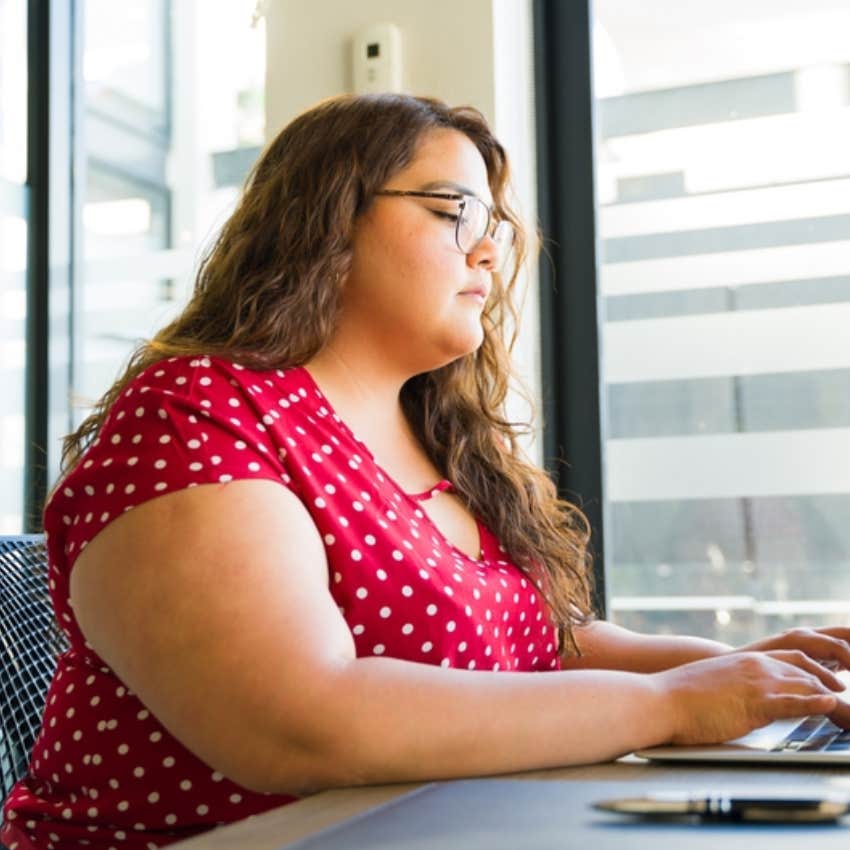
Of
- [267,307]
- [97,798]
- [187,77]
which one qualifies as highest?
[187,77]

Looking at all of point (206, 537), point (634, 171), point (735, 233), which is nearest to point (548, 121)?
point (634, 171)

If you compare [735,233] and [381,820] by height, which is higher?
[735,233]

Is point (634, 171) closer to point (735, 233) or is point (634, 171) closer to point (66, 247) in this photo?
point (735, 233)

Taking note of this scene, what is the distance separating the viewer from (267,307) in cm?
125

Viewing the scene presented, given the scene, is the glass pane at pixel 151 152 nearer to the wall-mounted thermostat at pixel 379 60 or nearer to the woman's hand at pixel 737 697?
the wall-mounted thermostat at pixel 379 60

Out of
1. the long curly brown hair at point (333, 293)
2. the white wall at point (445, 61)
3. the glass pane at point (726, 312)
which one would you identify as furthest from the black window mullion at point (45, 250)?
the long curly brown hair at point (333, 293)

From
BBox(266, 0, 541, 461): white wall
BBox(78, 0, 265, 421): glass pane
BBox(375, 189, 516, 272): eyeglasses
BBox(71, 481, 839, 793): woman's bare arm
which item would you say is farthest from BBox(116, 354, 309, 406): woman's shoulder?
BBox(78, 0, 265, 421): glass pane

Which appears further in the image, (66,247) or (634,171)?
(66,247)

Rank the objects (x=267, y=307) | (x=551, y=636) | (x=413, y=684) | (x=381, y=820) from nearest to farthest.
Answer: (x=381, y=820)
(x=413, y=684)
(x=267, y=307)
(x=551, y=636)

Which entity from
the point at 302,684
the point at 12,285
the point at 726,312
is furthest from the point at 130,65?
the point at 302,684

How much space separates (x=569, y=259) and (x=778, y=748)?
1650mm

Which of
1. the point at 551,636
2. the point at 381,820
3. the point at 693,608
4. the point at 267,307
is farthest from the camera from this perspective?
the point at 693,608

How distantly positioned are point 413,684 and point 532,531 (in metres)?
0.60

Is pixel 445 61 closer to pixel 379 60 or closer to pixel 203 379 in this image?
pixel 379 60
